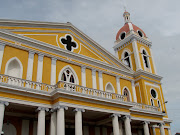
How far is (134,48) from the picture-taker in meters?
27.0

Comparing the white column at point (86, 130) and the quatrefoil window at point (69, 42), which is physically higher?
the quatrefoil window at point (69, 42)

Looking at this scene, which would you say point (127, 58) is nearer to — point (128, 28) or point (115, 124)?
point (128, 28)

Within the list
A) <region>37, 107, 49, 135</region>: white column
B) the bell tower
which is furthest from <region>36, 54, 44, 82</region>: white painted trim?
the bell tower

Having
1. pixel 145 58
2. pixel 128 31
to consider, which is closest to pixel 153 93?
pixel 145 58

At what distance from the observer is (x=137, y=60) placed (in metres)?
26.2

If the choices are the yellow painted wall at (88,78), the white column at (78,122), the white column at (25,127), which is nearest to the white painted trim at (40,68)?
the white column at (25,127)

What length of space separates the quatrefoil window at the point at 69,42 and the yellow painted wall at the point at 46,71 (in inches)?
107

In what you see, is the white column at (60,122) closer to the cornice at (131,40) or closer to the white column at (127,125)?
the white column at (127,125)

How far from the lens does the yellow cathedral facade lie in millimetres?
13539

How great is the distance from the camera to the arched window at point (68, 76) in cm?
1848

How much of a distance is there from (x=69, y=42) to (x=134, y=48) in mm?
10402

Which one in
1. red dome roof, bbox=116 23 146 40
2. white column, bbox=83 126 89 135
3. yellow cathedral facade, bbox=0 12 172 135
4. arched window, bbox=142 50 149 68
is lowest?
white column, bbox=83 126 89 135

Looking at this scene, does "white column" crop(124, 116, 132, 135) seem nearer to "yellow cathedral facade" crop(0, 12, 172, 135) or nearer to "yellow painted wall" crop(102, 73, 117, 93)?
"yellow cathedral facade" crop(0, 12, 172, 135)

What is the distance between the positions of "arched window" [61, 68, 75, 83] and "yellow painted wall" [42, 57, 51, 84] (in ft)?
4.98
